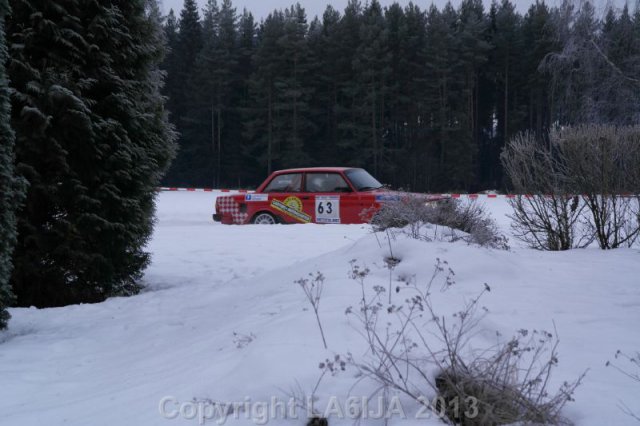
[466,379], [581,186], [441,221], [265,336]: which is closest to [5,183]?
[265,336]

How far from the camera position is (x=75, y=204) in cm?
534

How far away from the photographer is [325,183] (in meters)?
10.7

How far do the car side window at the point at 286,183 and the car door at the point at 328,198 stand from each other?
0.21 metres

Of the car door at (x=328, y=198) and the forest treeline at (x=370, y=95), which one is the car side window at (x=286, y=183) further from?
the forest treeline at (x=370, y=95)

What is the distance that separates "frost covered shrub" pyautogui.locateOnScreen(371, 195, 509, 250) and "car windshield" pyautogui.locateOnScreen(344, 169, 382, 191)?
395cm

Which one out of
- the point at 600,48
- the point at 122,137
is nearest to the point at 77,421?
the point at 122,137

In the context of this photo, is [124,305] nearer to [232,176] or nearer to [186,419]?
[186,419]

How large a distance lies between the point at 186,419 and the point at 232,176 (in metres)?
40.1

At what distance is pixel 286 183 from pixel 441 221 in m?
5.69

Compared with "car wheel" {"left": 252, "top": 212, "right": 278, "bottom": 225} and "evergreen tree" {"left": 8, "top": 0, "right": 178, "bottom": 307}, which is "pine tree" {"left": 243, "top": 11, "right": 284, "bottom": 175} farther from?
"evergreen tree" {"left": 8, "top": 0, "right": 178, "bottom": 307}

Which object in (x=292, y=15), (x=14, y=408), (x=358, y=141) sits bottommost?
(x=14, y=408)

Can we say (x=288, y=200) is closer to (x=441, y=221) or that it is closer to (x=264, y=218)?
(x=264, y=218)

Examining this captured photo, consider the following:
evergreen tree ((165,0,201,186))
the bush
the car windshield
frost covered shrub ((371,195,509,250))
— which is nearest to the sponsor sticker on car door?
the car windshield

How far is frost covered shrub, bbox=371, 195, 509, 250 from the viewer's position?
5.53 metres
